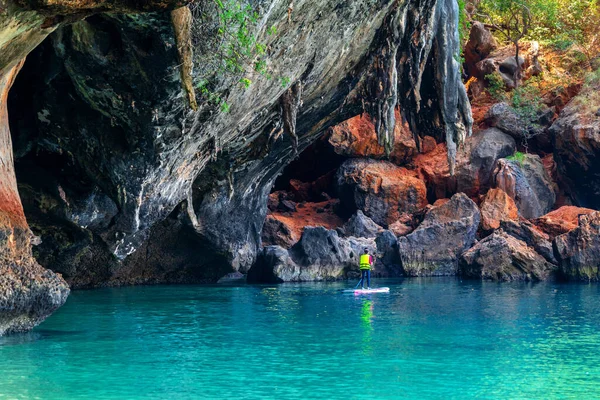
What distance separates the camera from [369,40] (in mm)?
20016

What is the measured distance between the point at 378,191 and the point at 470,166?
17.8ft

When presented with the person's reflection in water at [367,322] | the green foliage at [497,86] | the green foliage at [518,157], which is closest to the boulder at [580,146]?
the green foliage at [518,157]

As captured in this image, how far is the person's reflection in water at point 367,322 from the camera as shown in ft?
45.4

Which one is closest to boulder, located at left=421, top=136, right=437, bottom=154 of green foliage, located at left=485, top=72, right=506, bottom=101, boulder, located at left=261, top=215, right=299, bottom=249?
green foliage, located at left=485, top=72, right=506, bottom=101

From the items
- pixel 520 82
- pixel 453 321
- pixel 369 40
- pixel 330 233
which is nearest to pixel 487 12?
pixel 520 82

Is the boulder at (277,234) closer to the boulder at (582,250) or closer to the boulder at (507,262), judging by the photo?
the boulder at (507,262)

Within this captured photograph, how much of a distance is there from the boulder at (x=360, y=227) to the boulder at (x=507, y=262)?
6096mm

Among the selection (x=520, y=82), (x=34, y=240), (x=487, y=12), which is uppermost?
(x=487, y=12)

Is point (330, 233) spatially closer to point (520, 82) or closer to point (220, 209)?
point (220, 209)

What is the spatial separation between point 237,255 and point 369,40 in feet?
43.4

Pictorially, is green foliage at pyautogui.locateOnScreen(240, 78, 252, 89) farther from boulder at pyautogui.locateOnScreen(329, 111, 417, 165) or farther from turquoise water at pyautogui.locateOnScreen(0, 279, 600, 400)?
boulder at pyautogui.locateOnScreen(329, 111, 417, 165)

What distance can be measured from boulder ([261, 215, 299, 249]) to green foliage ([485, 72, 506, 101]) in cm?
1559

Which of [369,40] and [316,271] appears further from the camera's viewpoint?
[316,271]

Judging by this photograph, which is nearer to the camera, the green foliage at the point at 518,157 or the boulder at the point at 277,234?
the boulder at the point at 277,234
